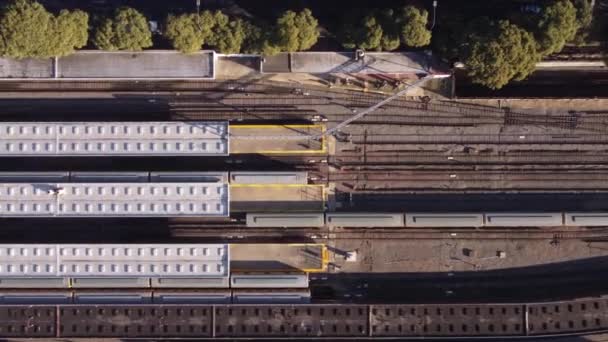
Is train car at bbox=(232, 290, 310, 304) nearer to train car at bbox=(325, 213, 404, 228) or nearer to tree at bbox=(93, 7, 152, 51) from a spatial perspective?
train car at bbox=(325, 213, 404, 228)

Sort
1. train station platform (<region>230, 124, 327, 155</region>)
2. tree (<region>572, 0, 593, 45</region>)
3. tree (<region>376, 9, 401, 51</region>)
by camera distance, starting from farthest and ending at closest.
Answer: train station platform (<region>230, 124, 327, 155</region>)
tree (<region>376, 9, 401, 51</region>)
tree (<region>572, 0, 593, 45</region>)

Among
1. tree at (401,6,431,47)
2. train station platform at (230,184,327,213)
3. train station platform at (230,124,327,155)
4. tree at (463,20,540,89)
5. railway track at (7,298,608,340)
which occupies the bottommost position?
railway track at (7,298,608,340)

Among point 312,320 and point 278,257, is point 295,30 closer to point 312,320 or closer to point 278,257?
point 278,257

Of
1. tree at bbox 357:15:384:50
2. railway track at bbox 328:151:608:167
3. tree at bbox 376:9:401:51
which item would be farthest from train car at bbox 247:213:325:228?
tree at bbox 376:9:401:51

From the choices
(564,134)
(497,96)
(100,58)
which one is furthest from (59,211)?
(564,134)

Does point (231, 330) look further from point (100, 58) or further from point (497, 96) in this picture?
point (497, 96)

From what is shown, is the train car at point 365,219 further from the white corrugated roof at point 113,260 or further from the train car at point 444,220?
the white corrugated roof at point 113,260

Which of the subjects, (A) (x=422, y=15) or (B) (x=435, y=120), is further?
(B) (x=435, y=120)
